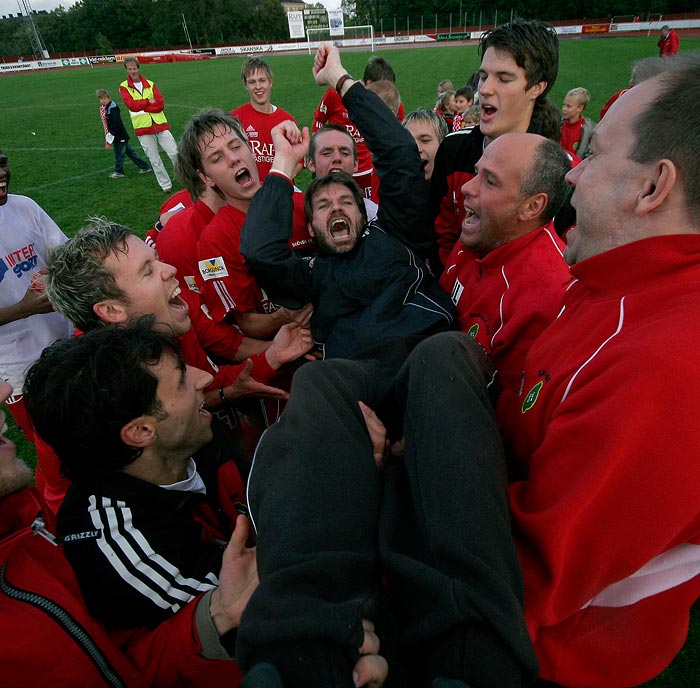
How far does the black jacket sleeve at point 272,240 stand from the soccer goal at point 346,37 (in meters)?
47.8

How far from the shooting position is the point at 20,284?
3289 millimetres

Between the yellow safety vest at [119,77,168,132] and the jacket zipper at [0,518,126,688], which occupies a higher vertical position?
the yellow safety vest at [119,77,168,132]

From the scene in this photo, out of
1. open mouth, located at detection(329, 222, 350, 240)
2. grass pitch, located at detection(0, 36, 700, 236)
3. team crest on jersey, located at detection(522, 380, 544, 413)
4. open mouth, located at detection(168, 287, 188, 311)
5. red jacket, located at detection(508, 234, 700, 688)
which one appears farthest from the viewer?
grass pitch, located at detection(0, 36, 700, 236)

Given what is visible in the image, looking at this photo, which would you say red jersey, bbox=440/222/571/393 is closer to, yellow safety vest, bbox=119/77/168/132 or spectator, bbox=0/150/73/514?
spectator, bbox=0/150/73/514

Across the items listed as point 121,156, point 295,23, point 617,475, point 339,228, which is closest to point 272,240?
point 339,228

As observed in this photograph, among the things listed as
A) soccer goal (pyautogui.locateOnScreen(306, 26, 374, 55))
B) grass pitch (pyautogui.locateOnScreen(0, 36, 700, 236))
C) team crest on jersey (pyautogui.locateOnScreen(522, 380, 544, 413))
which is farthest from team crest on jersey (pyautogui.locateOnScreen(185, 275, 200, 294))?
soccer goal (pyautogui.locateOnScreen(306, 26, 374, 55))

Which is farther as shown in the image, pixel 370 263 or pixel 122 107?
pixel 122 107

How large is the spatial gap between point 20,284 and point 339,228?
249 centimetres

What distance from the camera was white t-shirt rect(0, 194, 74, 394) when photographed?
127 inches

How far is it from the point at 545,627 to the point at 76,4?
9321cm

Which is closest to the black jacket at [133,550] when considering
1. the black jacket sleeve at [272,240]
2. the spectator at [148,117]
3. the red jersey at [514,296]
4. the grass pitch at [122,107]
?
the black jacket sleeve at [272,240]

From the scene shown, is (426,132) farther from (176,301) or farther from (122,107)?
(122,107)

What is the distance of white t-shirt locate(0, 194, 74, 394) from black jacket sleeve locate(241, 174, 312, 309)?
1952 mm

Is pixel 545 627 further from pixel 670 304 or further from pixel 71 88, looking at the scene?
pixel 71 88
